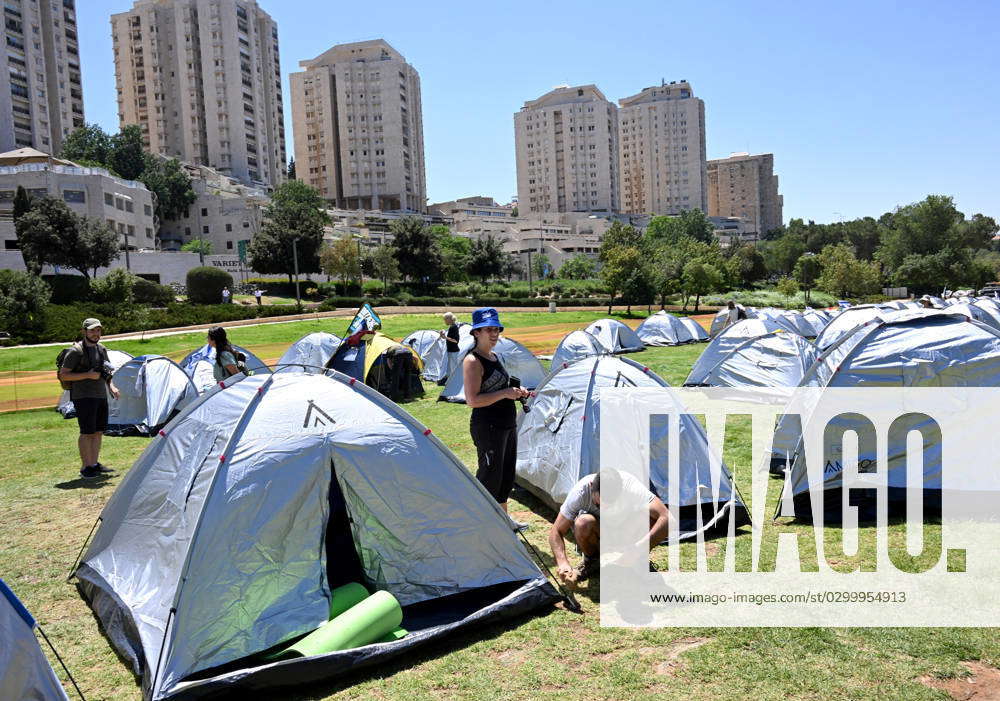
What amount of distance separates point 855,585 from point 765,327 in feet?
37.7

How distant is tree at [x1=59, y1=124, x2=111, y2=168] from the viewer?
8406cm

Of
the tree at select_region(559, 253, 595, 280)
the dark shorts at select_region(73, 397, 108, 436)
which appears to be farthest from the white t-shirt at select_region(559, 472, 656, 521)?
the tree at select_region(559, 253, 595, 280)

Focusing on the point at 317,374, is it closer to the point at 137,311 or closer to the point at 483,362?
the point at 483,362

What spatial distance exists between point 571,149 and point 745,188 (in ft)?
177

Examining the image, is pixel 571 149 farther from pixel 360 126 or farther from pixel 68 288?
pixel 68 288

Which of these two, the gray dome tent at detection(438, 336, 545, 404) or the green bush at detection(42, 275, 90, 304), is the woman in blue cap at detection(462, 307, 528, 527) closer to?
the gray dome tent at detection(438, 336, 545, 404)

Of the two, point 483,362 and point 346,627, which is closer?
point 346,627

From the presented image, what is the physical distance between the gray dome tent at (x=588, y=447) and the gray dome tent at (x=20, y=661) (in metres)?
4.53

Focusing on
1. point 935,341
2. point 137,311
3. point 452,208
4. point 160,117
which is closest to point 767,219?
point 452,208

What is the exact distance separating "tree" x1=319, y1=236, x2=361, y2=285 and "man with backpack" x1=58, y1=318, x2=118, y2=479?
49927 mm

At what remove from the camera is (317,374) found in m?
5.74

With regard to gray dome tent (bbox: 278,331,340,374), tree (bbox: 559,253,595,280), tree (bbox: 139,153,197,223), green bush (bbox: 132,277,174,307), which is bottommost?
gray dome tent (bbox: 278,331,340,374)

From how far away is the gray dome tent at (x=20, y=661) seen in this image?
11.2 feet

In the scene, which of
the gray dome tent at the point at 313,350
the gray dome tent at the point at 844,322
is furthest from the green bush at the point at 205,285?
the gray dome tent at the point at 844,322
